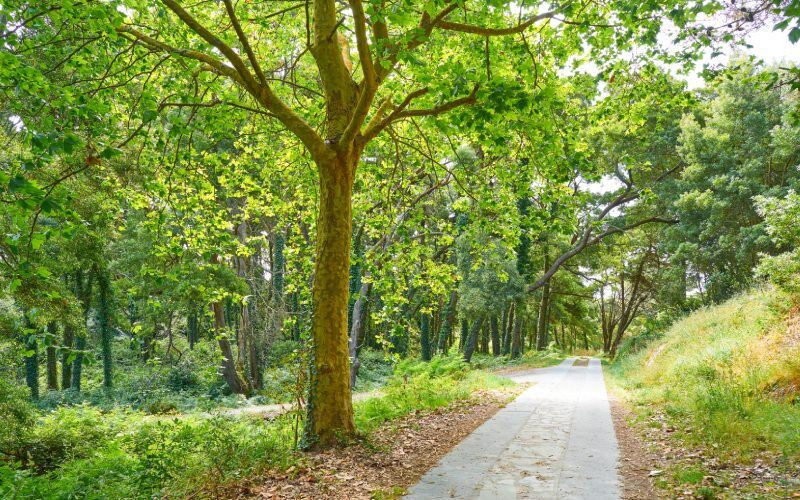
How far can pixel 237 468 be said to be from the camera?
5559 millimetres

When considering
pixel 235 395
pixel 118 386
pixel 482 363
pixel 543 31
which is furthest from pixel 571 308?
pixel 543 31

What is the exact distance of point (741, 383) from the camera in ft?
29.5

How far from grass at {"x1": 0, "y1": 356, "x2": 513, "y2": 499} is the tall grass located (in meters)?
4.91

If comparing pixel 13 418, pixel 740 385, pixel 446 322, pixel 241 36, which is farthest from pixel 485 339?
pixel 241 36

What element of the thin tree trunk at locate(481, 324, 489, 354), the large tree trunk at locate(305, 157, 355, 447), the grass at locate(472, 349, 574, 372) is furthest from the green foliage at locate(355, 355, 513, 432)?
the thin tree trunk at locate(481, 324, 489, 354)

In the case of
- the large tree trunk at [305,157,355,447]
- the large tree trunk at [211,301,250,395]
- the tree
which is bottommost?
the large tree trunk at [211,301,250,395]

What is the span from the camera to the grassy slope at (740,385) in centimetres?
630

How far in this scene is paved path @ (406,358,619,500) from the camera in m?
5.06

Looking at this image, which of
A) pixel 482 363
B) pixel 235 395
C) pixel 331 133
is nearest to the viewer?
pixel 331 133

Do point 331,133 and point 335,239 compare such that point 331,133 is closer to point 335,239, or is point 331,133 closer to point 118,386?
point 335,239

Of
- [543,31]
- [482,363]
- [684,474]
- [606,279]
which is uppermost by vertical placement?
[543,31]

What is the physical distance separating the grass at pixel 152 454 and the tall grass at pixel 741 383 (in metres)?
4.91

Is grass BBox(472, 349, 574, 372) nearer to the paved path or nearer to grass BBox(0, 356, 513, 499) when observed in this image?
grass BBox(0, 356, 513, 499)

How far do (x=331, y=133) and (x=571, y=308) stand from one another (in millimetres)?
41084
